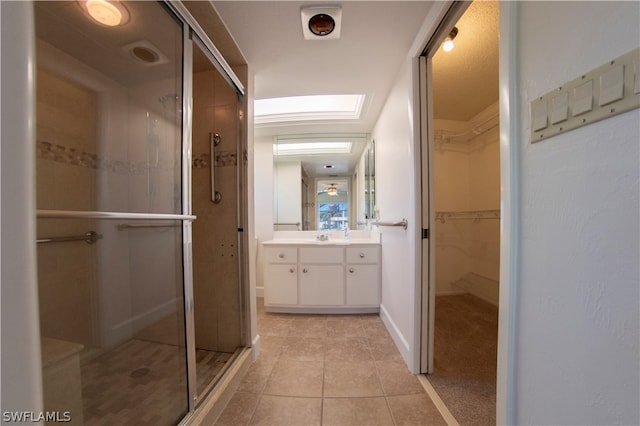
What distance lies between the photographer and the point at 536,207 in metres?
0.60

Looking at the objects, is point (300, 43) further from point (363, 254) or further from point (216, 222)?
point (363, 254)

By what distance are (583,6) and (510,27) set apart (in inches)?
7.1

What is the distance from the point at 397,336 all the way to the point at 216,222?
5.40ft

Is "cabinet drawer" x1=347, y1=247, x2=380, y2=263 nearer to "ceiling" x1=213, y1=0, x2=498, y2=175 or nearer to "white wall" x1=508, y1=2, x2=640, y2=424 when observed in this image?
"ceiling" x1=213, y1=0, x2=498, y2=175

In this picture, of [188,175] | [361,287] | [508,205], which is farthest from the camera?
[361,287]

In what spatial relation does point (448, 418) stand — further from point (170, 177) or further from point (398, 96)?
point (398, 96)

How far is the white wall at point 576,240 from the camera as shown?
0.42 metres

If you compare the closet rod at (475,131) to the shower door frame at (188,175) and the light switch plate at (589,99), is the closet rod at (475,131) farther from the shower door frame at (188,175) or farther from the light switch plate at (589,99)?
the shower door frame at (188,175)

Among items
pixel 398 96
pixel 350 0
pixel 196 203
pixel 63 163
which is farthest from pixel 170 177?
pixel 398 96

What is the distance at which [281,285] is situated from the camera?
Result: 7.39ft

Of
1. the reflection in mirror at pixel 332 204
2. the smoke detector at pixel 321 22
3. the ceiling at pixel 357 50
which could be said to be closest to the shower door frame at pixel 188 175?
the ceiling at pixel 357 50

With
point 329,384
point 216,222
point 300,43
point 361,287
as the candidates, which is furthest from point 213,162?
point 361,287

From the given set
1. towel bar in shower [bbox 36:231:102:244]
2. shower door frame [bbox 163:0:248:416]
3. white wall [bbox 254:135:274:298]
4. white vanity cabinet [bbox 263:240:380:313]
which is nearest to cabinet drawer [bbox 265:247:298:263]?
white vanity cabinet [bbox 263:240:380:313]

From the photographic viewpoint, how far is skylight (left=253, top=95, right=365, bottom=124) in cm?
229
